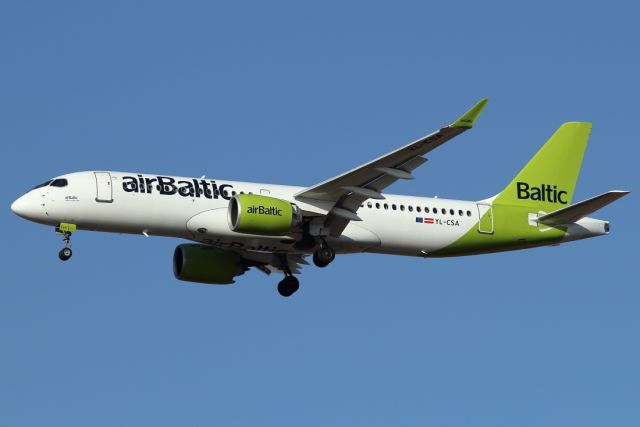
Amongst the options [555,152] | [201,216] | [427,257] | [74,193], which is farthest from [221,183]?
[555,152]

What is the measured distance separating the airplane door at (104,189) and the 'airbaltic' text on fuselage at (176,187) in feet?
1.68

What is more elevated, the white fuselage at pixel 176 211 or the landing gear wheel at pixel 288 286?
the white fuselage at pixel 176 211

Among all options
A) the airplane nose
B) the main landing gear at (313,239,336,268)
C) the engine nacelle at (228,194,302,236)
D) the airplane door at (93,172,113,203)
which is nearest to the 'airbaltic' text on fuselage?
the airplane door at (93,172,113,203)

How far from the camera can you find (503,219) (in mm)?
52750

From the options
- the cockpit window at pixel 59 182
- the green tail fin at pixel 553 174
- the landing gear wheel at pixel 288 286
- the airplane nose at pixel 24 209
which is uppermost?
the green tail fin at pixel 553 174

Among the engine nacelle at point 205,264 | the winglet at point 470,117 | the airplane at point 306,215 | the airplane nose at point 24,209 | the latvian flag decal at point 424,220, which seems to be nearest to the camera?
the winglet at point 470,117

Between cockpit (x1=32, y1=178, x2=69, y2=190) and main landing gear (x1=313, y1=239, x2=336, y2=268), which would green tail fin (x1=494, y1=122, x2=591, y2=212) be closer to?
main landing gear (x1=313, y1=239, x2=336, y2=268)

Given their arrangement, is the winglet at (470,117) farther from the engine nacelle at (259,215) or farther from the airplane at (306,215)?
A: the engine nacelle at (259,215)

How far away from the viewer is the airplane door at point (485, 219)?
5231cm

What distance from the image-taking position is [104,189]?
47875 millimetres

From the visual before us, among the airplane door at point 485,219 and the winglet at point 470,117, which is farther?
the airplane door at point 485,219

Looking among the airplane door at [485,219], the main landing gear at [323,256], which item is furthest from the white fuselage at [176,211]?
the airplane door at [485,219]

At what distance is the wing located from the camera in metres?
44.2

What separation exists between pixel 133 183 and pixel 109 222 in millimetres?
1599
